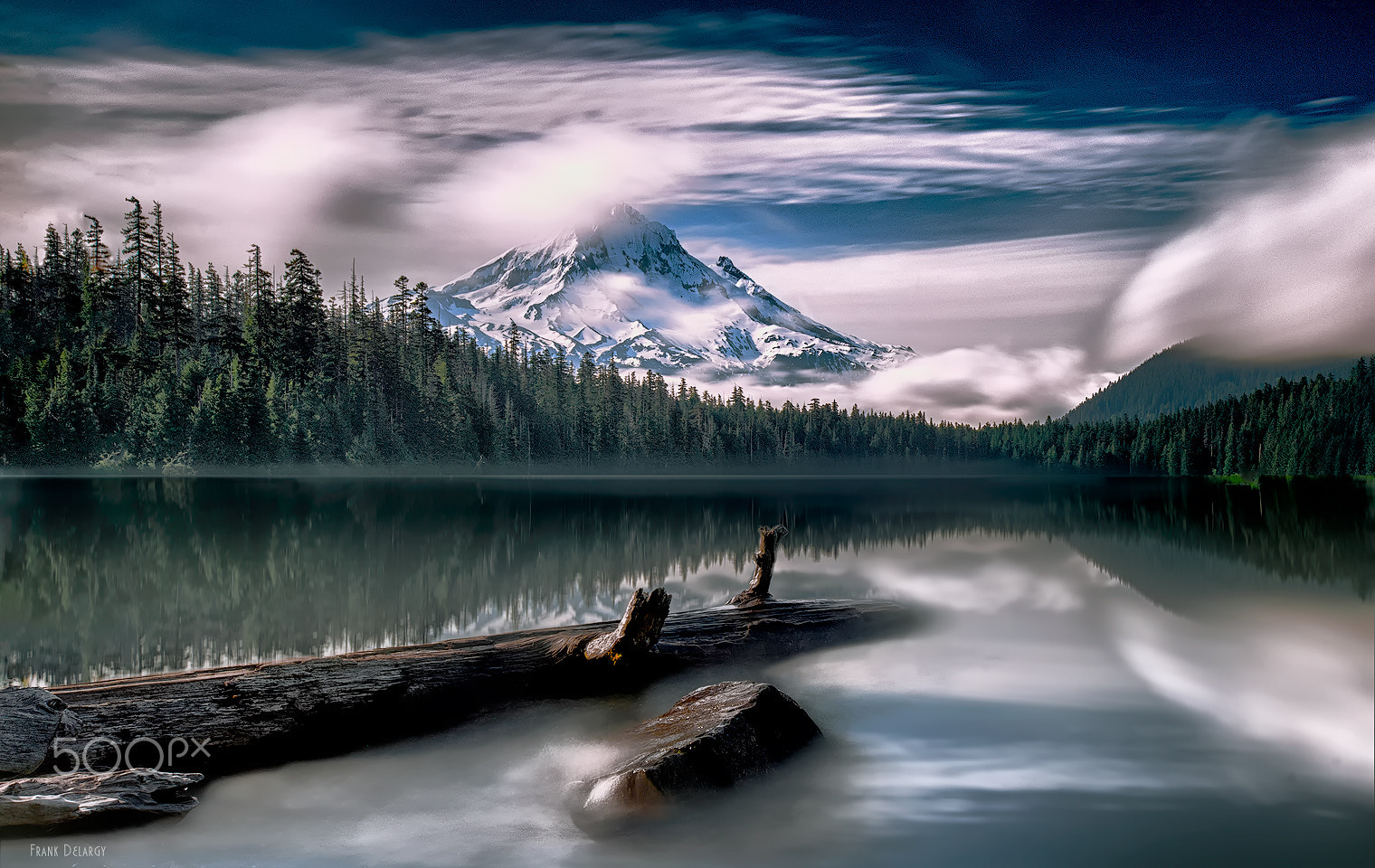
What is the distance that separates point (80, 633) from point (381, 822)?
12151 millimetres

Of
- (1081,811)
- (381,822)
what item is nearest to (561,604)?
(381,822)

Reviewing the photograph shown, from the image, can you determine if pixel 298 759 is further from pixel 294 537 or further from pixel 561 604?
pixel 294 537

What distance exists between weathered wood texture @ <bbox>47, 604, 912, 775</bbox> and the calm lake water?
440 millimetres

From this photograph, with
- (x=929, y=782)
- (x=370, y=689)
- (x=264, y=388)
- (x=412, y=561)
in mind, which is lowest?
(x=929, y=782)

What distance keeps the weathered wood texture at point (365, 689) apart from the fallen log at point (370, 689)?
1 centimetres

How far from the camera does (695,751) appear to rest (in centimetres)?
822

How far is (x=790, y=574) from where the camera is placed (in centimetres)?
2453

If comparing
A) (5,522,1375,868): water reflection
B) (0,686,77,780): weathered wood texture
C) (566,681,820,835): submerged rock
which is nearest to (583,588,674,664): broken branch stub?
(5,522,1375,868): water reflection

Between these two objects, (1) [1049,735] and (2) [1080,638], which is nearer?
(1) [1049,735]

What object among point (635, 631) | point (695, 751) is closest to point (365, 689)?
point (635, 631)

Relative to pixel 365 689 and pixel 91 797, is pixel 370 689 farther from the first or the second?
pixel 91 797

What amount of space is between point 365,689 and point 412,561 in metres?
17.3

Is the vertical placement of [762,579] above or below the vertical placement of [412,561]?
above

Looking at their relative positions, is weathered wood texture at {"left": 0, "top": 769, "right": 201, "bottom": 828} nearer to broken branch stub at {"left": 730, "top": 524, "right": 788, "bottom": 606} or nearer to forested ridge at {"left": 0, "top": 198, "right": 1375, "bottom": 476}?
broken branch stub at {"left": 730, "top": 524, "right": 788, "bottom": 606}
